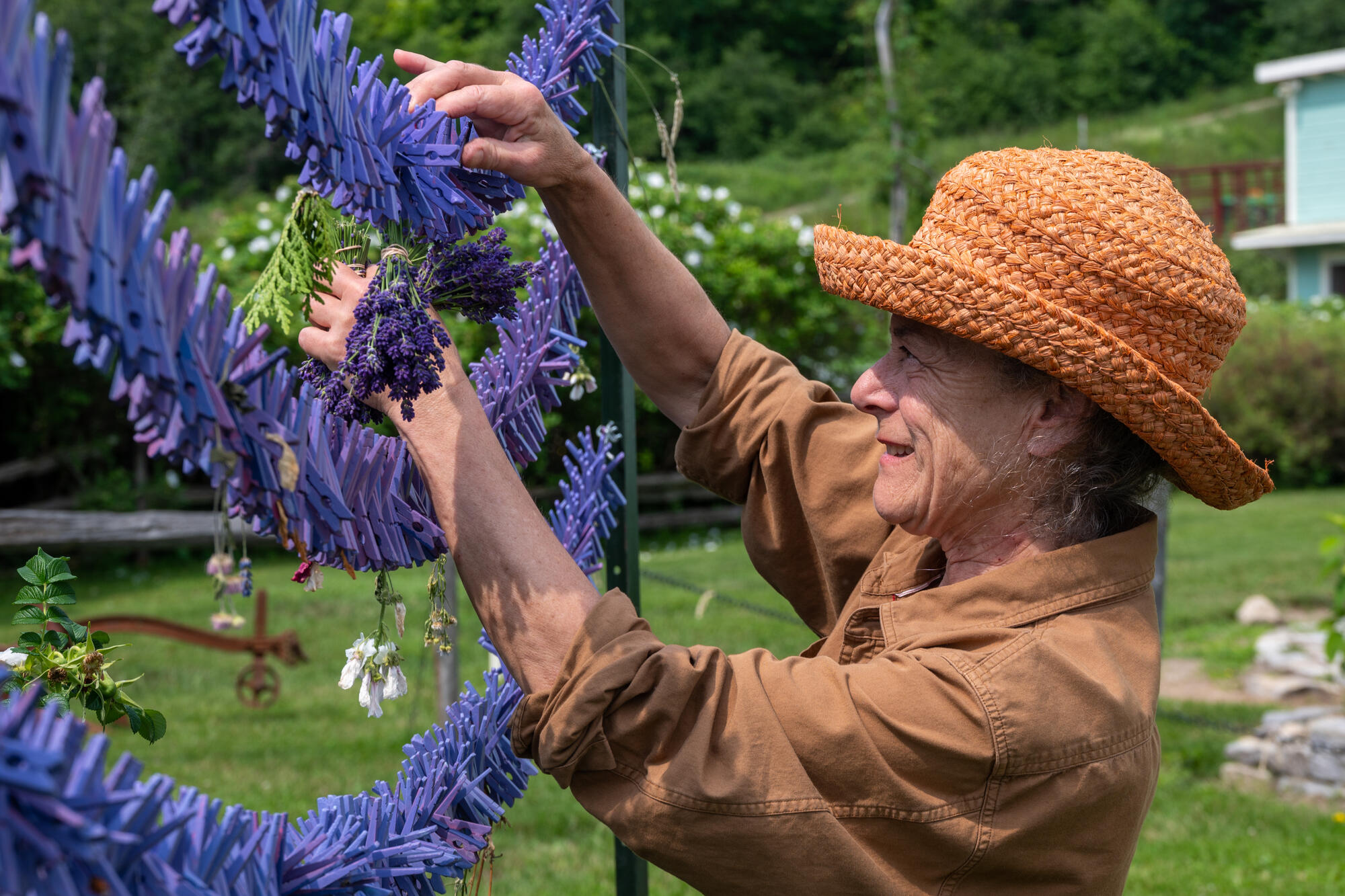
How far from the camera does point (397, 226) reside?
120 cm

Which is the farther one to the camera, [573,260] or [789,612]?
[789,612]

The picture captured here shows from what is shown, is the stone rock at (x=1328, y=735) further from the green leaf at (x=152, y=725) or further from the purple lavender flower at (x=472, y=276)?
the green leaf at (x=152, y=725)

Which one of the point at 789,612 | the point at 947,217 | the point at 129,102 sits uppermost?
the point at 129,102

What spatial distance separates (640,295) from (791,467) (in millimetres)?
372

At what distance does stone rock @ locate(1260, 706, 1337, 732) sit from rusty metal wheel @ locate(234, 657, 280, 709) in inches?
191

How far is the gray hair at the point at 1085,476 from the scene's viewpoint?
5.02 feet

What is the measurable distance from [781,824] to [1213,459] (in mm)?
788

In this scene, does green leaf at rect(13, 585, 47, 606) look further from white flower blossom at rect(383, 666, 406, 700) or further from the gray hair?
the gray hair

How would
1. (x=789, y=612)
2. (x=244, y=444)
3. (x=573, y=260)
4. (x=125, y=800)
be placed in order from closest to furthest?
(x=125, y=800) → (x=244, y=444) → (x=573, y=260) → (x=789, y=612)

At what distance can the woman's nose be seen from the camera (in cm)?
158

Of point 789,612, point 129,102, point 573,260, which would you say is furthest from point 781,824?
point 129,102

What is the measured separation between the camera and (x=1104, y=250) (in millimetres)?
1390

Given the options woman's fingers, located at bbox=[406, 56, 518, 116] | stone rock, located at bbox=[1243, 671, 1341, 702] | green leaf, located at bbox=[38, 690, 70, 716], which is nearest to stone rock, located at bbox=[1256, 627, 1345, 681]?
stone rock, located at bbox=[1243, 671, 1341, 702]

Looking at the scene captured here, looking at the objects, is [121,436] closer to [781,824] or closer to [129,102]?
[781,824]
